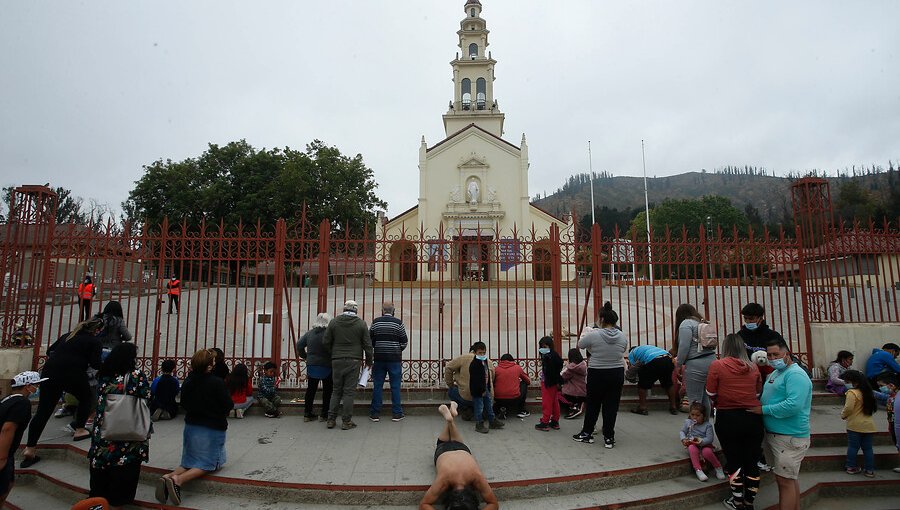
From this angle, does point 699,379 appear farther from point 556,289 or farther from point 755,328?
point 556,289

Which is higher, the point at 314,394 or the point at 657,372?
the point at 657,372

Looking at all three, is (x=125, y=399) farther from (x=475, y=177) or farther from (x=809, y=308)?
(x=475, y=177)

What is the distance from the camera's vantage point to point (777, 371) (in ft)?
13.1

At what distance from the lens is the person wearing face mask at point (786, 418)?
379cm

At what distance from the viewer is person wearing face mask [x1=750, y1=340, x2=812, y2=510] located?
379cm

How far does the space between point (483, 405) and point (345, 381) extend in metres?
1.86

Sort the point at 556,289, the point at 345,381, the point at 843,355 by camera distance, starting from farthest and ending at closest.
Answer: the point at 556,289, the point at 843,355, the point at 345,381

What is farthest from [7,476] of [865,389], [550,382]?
[865,389]

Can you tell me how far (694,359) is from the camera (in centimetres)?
533

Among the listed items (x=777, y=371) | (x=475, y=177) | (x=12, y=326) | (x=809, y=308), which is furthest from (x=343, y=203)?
(x=777, y=371)

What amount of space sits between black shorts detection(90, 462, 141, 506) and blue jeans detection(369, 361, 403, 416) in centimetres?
287

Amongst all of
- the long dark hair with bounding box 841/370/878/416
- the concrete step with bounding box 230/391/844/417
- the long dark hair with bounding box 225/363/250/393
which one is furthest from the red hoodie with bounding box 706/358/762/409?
the long dark hair with bounding box 225/363/250/393

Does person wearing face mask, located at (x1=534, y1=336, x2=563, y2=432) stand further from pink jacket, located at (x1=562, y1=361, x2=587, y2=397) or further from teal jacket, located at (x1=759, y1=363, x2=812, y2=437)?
teal jacket, located at (x1=759, y1=363, x2=812, y2=437)

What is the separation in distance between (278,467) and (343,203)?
30560 millimetres
